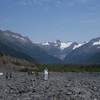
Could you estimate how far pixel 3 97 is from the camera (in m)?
26.5

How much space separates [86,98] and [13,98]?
5.39 metres

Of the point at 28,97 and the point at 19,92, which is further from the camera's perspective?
the point at 19,92

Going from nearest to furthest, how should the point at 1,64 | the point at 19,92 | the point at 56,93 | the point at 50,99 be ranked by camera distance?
the point at 50,99
the point at 56,93
the point at 19,92
the point at 1,64

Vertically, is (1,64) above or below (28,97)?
above

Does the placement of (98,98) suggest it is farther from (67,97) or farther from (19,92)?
(19,92)

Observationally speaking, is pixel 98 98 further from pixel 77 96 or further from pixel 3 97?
pixel 3 97

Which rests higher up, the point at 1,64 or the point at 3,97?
the point at 1,64

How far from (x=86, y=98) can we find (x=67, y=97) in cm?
134

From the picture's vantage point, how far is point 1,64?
407 feet

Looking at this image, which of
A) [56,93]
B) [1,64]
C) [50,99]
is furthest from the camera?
[1,64]

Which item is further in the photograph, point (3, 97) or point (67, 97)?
point (3, 97)

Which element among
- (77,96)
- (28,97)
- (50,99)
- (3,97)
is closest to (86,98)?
(77,96)

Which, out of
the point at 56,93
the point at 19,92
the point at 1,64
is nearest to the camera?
the point at 56,93

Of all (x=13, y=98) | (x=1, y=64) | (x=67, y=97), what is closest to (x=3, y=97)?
(x=13, y=98)
